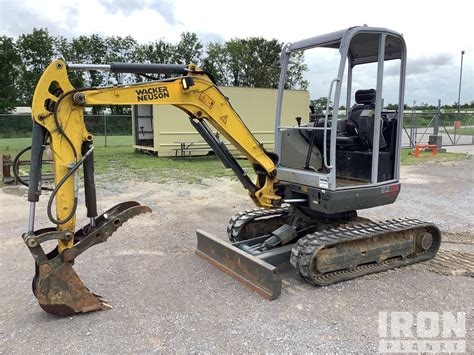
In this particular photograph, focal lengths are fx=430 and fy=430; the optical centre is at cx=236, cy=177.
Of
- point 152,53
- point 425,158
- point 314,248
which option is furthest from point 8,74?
point 314,248

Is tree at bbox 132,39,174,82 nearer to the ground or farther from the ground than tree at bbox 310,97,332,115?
farther from the ground

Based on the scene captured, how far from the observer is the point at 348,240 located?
4863mm

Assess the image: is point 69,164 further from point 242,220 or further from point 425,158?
point 425,158

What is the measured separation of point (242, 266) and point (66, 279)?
1855mm

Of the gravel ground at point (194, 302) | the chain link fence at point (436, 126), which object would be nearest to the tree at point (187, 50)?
the chain link fence at point (436, 126)

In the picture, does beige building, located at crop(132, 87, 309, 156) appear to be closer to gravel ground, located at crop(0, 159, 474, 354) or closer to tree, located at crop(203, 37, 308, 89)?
gravel ground, located at crop(0, 159, 474, 354)

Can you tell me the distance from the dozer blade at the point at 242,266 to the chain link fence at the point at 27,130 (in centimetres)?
1845

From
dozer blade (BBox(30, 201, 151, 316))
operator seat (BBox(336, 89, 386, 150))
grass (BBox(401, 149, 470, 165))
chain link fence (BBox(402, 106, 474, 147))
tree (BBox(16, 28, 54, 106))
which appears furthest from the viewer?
tree (BBox(16, 28, 54, 106))

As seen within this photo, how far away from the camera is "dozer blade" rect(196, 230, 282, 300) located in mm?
4422

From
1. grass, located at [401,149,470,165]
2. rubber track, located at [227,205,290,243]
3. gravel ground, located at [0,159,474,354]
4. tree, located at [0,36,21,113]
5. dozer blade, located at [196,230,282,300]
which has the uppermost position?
tree, located at [0,36,21,113]

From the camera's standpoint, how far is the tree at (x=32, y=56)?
44844 millimetres

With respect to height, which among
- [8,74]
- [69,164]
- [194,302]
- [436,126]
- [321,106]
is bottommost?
[194,302]

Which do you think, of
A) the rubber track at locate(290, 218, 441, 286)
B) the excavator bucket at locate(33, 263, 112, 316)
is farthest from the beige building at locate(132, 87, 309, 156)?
the excavator bucket at locate(33, 263, 112, 316)

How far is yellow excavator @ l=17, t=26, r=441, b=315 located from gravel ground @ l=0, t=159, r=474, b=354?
212 mm
